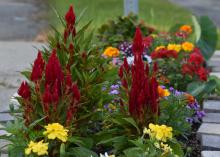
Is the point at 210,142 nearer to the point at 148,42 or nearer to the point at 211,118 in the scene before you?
the point at 211,118

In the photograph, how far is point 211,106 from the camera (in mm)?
4980

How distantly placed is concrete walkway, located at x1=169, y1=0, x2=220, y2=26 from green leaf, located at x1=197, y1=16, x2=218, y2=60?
198 inches

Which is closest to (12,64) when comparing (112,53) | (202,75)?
(112,53)

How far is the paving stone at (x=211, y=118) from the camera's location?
4707 millimetres

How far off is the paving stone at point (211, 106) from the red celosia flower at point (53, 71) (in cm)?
171

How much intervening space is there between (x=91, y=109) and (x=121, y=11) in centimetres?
720

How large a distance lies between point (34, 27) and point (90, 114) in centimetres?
604

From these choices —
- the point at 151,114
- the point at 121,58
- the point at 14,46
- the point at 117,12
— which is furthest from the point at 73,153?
the point at 117,12

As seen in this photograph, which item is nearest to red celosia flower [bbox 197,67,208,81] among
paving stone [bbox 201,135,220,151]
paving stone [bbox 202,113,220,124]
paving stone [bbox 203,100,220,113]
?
paving stone [bbox 203,100,220,113]

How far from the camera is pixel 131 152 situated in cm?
348

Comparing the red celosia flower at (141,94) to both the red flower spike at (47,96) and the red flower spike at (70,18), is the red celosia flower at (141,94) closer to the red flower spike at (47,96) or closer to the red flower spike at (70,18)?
the red flower spike at (47,96)

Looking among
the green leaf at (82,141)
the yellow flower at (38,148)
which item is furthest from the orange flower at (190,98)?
the yellow flower at (38,148)

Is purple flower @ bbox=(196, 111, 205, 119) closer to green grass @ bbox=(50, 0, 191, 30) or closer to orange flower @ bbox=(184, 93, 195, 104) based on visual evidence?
orange flower @ bbox=(184, 93, 195, 104)

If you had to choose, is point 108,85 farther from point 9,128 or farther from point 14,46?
point 14,46
